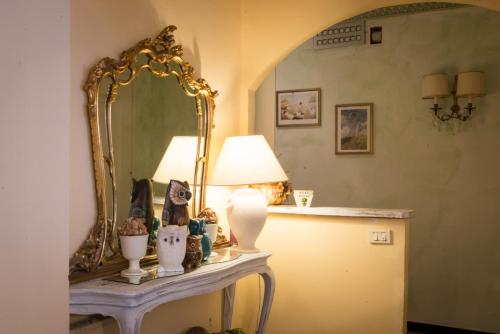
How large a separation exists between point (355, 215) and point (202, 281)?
3.70 ft

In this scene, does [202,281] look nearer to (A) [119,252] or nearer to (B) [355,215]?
(A) [119,252]

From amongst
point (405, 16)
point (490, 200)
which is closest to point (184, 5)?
point (405, 16)

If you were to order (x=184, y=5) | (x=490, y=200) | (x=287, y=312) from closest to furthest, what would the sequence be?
(x=184, y=5) < (x=287, y=312) < (x=490, y=200)

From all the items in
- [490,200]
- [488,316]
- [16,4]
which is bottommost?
[488,316]

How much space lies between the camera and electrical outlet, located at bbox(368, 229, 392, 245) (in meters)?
2.87

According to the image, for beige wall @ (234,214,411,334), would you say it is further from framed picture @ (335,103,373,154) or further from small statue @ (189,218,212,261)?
framed picture @ (335,103,373,154)

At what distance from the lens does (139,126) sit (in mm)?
2357

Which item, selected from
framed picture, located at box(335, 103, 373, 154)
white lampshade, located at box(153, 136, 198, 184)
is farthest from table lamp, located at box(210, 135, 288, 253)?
framed picture, located at box(335, 103, 373, 154)

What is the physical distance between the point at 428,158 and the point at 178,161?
271 centimetres

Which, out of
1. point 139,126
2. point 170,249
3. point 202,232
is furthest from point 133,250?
point 139,126

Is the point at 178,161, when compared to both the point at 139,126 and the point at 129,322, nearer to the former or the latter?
the point at 139,126

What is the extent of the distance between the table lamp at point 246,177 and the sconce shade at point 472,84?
223cm

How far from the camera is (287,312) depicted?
3184 millimetres

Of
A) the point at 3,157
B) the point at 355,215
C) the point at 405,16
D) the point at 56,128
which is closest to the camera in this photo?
the point at 3,157
